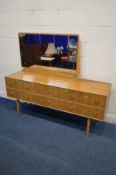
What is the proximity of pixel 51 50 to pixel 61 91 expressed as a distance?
2.42ft

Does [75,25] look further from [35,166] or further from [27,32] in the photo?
[35,166]

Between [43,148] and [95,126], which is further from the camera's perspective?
[95,126]

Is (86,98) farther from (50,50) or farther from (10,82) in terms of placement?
(10,82)

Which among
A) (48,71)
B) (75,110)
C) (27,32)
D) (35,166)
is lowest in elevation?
(35,166)

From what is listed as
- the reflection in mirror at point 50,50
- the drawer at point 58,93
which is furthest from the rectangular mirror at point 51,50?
the drawer at point 58,93

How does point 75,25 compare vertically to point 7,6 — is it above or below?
below

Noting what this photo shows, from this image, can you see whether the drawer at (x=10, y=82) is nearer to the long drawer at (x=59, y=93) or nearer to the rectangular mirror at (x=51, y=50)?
the long drawer at (x=59, y=93)

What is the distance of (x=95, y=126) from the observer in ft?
8.37

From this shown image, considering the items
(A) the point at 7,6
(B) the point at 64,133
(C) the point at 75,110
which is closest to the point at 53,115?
(B) the point at 64,133

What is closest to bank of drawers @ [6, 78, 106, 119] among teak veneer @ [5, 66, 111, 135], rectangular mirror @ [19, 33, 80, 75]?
teak veneer @ [5, 66, 111, 135]

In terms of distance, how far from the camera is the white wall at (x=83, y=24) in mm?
2158

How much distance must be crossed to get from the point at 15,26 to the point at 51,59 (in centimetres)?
84

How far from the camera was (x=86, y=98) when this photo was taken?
2.10 metres

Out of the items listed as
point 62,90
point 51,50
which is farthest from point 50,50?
point 62,90
